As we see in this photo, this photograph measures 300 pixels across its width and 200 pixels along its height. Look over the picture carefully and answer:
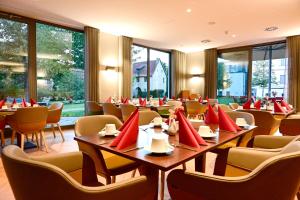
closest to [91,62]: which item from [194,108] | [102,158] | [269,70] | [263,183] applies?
[194,108]

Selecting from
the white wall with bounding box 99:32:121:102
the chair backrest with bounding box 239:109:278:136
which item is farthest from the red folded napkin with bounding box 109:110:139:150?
the white wall with bounding box 99:32:121:102

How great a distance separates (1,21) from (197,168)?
529 centimetres

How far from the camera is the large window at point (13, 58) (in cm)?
489

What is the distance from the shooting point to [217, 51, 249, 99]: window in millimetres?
8367

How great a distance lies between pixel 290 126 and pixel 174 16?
341 centimetres

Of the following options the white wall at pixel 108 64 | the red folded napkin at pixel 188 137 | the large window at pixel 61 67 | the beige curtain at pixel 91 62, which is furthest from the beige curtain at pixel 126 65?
the red folded napkin at pixel 188 137

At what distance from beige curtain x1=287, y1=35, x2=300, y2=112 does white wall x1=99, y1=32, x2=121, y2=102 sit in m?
5.43

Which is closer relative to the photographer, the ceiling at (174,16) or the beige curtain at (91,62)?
the ceiling at (174,16)

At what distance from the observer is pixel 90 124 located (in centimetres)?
213

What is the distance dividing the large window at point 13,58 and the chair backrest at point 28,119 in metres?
2.05

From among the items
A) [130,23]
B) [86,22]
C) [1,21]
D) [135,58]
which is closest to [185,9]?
[130,23]

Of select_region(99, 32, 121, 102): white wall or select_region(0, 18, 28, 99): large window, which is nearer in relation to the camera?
select_region(0, 18, 28, 99): large window

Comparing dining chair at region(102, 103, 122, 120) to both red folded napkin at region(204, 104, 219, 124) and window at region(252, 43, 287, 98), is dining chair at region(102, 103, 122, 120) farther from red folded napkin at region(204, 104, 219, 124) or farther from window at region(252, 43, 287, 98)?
window at region(252, 43, 287, 98)

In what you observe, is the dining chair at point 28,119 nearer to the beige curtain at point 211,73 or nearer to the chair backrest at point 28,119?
the chair backrest at point 28,119
